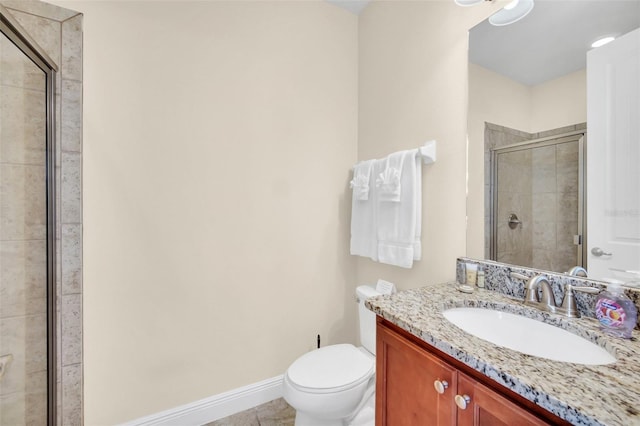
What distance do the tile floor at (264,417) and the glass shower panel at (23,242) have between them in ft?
2.75

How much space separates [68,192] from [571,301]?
206 cm

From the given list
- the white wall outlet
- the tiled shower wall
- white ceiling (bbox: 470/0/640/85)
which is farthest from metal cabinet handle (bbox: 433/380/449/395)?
the white wall outlet

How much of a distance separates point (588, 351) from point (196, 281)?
5.26 ft

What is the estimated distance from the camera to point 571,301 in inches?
33.9

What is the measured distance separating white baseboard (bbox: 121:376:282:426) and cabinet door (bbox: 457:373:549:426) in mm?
1309

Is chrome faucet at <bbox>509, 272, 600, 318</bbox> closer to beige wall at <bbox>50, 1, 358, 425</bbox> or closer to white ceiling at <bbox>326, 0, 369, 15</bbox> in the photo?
beige wall at <bbox>50, 1, 358, 425</bbox>

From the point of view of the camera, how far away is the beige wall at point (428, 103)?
50.1 inches


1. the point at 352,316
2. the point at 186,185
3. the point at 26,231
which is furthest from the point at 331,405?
the point at 26,231

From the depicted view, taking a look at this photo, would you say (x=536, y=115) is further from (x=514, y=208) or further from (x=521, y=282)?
(x=521, y=282)

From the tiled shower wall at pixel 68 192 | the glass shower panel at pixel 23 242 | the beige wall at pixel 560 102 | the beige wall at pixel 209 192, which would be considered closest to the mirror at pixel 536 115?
the beige wall at pixel 560 102

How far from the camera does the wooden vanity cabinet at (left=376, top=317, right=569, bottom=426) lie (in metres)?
0.58

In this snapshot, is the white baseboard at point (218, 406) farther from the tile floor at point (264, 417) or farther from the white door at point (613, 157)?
the white door at point (613, 157)

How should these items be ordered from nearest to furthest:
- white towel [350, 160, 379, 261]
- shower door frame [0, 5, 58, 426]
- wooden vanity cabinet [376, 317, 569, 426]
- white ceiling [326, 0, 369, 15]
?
1. wooden vanity cabinet [376, 317, 569, 426]
2. shower door frame [0, 5, 58, 426]
3. white towel [350, 160, 379, 261]
4. white ceiling [326, 0, 369, 15]

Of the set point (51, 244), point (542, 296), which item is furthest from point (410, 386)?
point (51, 244)
